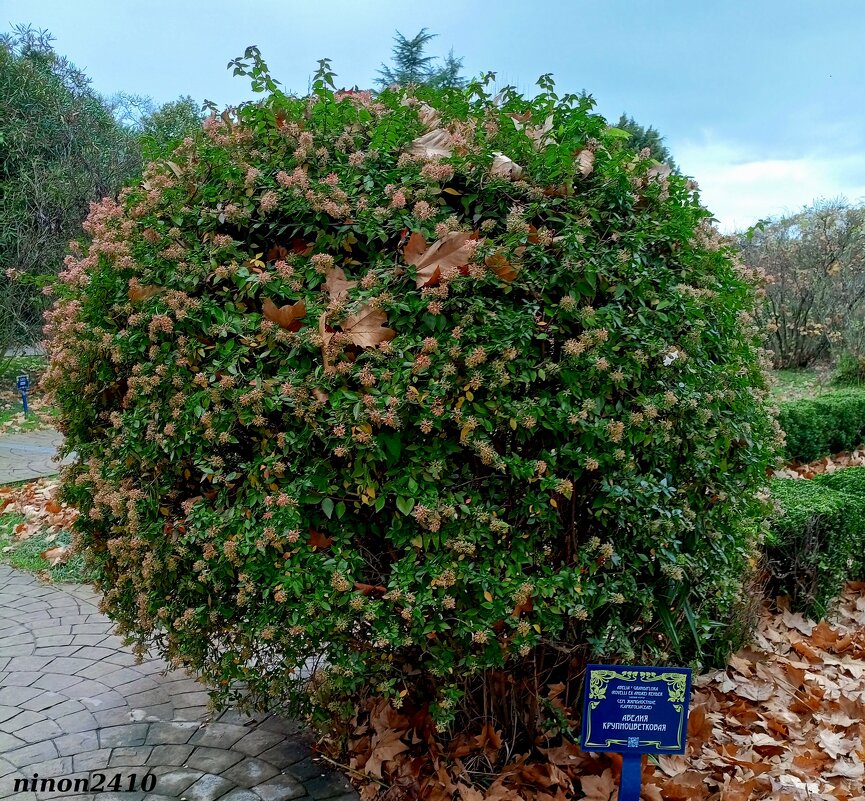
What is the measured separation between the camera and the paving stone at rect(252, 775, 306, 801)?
2.90 m

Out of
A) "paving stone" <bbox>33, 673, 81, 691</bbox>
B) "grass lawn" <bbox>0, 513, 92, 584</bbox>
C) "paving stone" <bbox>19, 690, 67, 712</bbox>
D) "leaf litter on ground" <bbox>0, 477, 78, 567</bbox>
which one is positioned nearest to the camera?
"paving stone" <bbox>19, 690, 67, 712</bbox>

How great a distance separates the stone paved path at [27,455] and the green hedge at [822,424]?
7921mm

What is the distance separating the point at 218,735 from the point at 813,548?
3.60 meters

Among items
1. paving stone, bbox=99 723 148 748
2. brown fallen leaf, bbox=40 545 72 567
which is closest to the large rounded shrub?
paving stone, bbox=99 723 148 748

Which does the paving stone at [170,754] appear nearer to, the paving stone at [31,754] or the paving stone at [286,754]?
the paving stone at [286,754]

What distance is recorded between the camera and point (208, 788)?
2938mm

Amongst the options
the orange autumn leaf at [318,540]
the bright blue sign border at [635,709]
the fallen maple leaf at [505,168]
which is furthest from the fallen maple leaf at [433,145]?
the bright blue sign border at [635,709]

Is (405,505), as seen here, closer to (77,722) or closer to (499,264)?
Result: (499,264)

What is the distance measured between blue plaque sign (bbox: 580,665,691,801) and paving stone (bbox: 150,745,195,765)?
1.79m

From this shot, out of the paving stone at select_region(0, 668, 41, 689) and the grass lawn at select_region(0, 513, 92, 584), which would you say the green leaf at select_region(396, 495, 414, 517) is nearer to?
the paving stone at select_region(0, 668, 41, 689)

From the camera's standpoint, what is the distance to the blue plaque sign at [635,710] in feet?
8.18

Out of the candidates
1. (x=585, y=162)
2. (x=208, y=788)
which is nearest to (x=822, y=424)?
(x=585, y=162)

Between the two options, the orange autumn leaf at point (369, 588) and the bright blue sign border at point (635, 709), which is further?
the bright blue sign border at point (635, 709)

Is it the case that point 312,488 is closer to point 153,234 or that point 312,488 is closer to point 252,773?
point 153,234
